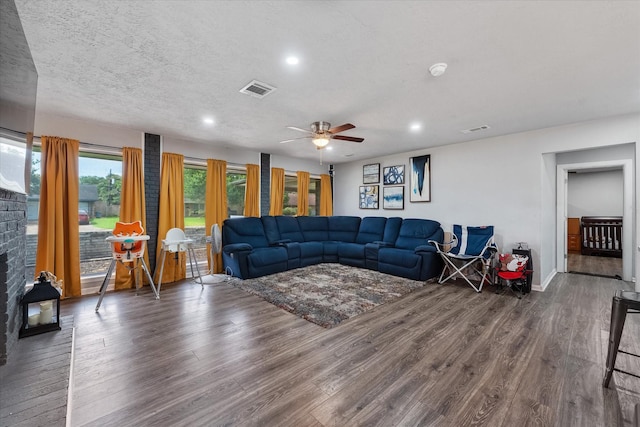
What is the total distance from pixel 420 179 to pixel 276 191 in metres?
3.22

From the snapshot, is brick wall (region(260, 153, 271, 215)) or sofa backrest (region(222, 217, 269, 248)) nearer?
sofa backrest (region(222, 217, 269, 248))

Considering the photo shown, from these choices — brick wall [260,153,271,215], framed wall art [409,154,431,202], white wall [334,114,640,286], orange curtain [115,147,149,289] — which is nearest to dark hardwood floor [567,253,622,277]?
white wall [334,114,640,286]

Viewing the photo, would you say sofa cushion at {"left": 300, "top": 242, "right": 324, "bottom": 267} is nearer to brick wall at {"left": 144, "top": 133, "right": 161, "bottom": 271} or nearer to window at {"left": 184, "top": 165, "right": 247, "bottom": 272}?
window at {"left": 184, "top": 165, "right": 247, "bottom": 272}

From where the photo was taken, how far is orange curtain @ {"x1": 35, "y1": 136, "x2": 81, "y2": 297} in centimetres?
339

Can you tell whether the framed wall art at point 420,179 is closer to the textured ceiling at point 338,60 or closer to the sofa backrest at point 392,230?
the sofa backrest at point 392,230

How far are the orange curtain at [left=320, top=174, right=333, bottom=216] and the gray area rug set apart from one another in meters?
2.37

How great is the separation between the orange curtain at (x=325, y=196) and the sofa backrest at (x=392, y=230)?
6.58ft

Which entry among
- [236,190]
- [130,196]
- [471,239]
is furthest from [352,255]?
[130,196]

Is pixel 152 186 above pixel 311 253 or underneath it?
above

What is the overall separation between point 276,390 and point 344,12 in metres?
2.52

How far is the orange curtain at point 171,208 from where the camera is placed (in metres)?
4.37

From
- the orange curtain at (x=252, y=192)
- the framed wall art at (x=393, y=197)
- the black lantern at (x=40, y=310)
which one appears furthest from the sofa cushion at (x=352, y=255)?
the black lantern at (x=40, y=310)

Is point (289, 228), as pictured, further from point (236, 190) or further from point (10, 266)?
point (10, 266)

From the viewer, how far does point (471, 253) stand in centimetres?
433
